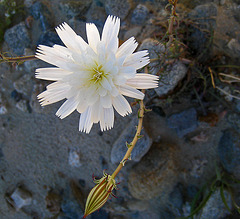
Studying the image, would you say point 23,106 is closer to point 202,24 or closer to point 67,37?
point 67,37

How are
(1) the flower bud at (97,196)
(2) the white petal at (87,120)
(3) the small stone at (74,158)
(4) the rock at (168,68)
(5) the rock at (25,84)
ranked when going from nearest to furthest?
1. (1) the flower bud at (97,196)
2. (2) the white petal at (87,120)
3. (4) the rock at (168,68)
4. (5) the rock at (25,84)
5. (3) the small stone at (74,158)

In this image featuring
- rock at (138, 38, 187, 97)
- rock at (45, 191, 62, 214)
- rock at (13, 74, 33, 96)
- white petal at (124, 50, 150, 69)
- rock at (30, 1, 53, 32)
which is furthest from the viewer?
rock at (45, 191, 62, 214)

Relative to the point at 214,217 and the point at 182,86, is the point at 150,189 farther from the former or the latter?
the point at 182,86

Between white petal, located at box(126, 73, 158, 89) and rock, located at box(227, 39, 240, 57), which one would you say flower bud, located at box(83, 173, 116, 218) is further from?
rock, located at box(227, 39, 240, 57)

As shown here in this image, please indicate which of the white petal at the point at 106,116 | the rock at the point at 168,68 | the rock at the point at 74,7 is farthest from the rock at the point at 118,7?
the white petal at the point at 106,116

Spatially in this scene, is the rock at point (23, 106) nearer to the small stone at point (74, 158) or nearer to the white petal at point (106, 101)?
the small stone at point (74, 158)

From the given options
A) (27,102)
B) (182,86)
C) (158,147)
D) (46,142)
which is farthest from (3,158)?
(182,86)

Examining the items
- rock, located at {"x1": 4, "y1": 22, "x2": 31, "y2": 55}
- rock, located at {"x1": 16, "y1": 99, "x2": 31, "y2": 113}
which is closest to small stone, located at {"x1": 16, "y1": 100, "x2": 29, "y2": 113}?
rock, located at {"x1": 16, "y1": 99, "x2": 31, "y2": 113}
